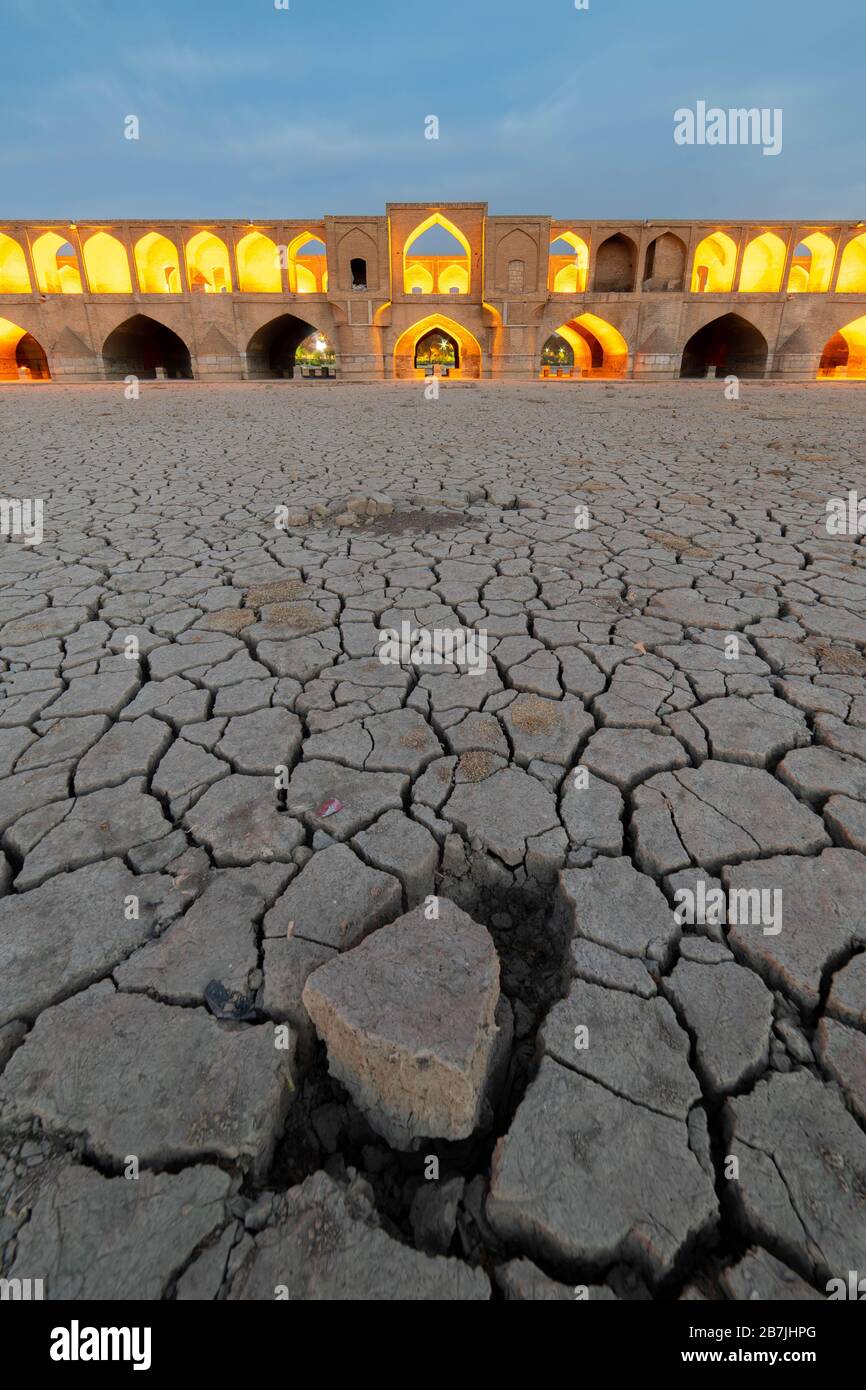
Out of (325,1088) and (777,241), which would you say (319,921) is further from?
(777,241)

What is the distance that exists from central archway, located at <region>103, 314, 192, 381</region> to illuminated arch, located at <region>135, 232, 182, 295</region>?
100 centimetres

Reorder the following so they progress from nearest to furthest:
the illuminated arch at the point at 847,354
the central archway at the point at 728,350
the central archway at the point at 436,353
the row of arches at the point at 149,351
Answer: the row of arches at the point at 149,351 < the illuminated arch at the point at 847,354 < the central archway at the point at 728,350 < the central archway at the point at 436,353

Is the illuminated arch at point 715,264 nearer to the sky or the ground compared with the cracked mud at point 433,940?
nearer to the sky

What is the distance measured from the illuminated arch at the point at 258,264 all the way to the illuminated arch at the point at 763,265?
15.6 meters

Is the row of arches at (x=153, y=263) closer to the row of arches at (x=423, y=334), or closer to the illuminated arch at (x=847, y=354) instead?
the row of arches at (x=423, y=334)

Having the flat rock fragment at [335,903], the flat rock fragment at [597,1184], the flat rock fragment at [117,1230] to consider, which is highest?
the flat rock fragment at [335,903]

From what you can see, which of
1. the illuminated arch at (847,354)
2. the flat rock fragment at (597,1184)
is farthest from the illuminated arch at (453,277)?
the flat rock fragment at (597,1184)

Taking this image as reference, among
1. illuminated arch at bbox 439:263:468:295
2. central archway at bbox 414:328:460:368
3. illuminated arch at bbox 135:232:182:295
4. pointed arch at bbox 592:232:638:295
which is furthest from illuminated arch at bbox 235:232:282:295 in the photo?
central archway at bbox 414:328:460:368

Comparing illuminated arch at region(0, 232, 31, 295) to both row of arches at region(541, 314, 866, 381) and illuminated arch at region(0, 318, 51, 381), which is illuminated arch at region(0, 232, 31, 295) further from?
row of arches at region(541, 314, 866, 381)

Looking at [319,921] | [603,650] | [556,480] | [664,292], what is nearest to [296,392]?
[556,480]

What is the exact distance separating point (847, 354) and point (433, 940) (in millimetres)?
31670

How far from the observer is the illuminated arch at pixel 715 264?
21016 mm

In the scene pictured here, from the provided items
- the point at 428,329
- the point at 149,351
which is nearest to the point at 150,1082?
the point at 428,329

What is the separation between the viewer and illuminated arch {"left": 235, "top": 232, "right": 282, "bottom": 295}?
20.3 metres
